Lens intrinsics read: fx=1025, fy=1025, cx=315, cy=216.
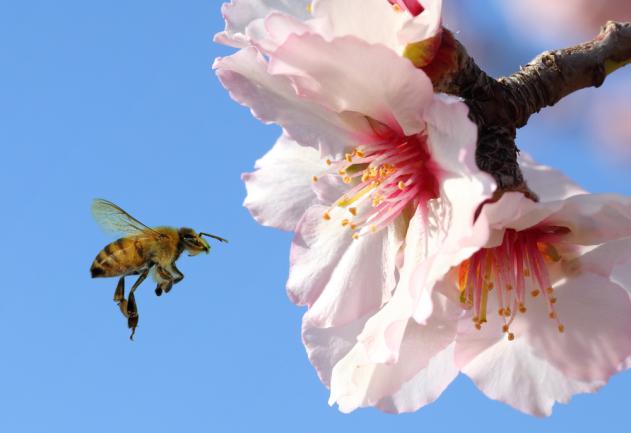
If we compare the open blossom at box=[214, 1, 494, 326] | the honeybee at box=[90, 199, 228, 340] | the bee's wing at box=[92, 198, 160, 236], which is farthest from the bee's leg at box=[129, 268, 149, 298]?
the open blossom at box=[214, 1, 494, 326]

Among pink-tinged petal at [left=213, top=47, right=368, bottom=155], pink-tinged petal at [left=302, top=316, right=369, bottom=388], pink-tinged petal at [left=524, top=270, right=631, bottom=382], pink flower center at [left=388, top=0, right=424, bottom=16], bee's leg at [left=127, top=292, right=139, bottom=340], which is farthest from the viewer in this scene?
bee's leg at [left=127, top=292, right=139, bottom=340]

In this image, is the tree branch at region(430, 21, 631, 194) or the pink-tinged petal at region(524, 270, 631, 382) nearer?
the tree branch at region(430, 21, 631, 194)

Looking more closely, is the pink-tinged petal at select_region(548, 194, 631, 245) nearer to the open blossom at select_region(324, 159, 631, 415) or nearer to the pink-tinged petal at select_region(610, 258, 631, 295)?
the open blossom at select_region(324, 159, 631, 415)

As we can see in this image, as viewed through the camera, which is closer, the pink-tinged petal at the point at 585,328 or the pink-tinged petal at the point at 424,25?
the pink-tinged petal at the point at 424,25

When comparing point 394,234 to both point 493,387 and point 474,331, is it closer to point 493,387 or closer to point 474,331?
point 474,331

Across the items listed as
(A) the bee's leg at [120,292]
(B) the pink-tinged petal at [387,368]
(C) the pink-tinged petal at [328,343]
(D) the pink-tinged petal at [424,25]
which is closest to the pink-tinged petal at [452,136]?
(D) the pink-tinged petal at [424,25]

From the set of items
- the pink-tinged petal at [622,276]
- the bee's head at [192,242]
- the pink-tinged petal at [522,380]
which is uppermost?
the bee's head at [192,242]

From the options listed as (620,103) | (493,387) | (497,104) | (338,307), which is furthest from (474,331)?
(620,103)

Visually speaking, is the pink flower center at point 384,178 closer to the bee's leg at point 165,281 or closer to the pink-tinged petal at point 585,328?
the pink-tinged petal at point 585,328
